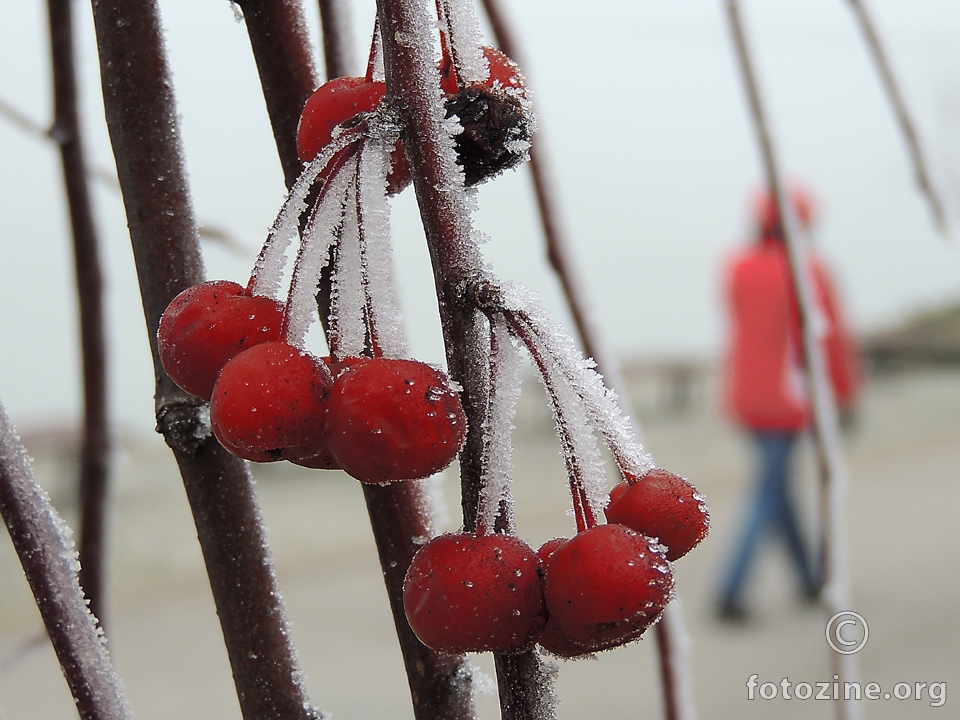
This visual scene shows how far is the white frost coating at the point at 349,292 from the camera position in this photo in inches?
8.9

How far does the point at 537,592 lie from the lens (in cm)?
22

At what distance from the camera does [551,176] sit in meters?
0.50

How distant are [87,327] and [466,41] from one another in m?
0.39

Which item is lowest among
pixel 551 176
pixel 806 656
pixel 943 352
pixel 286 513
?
pixel 806 656

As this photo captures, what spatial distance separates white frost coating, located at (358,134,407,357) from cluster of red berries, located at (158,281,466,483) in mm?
11

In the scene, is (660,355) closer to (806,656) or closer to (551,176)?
(806,656)

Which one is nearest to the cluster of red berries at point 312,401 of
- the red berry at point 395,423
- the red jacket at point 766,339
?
the red berry at point 395,423

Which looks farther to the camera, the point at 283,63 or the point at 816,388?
the point at 816,388

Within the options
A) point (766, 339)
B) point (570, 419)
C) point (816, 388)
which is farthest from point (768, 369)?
point (570, 419)

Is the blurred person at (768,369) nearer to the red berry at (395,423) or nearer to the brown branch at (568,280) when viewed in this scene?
the brown branch at (568,280)

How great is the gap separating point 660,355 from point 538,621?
5.02 m

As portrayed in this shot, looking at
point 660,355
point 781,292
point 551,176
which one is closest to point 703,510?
point 551,176

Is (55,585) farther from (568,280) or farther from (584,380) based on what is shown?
(568,280)

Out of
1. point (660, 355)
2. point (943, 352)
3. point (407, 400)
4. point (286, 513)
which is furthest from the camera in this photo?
point (943, 352)
